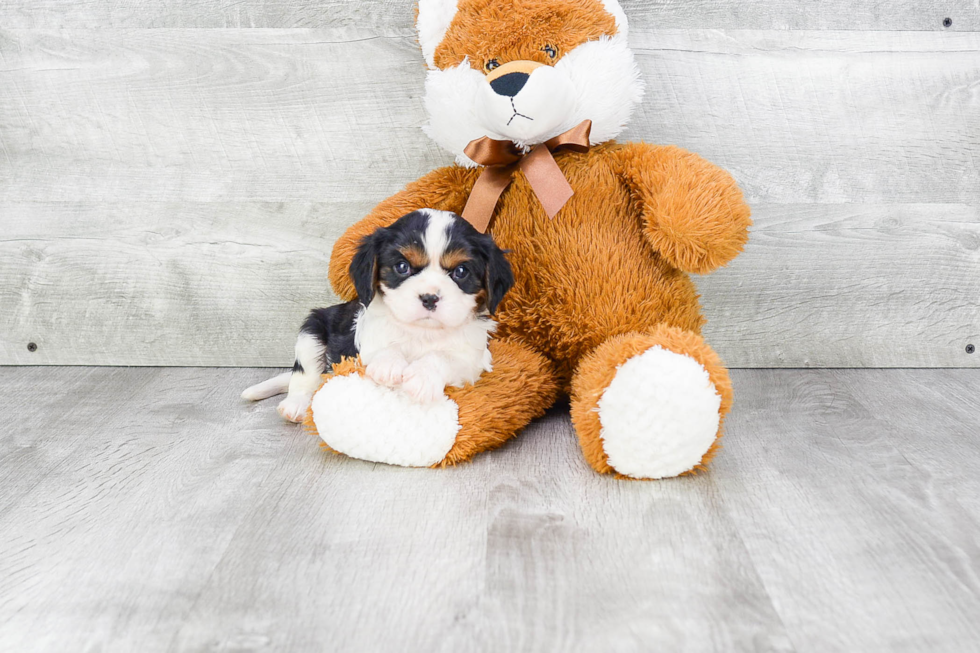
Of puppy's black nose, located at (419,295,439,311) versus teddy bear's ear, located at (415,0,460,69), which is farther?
teddy bear's ear, located at (415,0,460,69)

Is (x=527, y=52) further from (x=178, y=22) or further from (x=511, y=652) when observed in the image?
(x=511, y=652)

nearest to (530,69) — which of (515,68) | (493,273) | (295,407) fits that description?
(515,68)

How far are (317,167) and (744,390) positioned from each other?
1213 mm

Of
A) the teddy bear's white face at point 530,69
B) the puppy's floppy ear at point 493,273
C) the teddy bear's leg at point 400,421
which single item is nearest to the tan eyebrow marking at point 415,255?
the puppy's floppy ear at point 493,273

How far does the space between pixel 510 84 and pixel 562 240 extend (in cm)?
33

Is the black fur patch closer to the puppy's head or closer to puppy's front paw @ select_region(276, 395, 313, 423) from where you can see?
puppy's front paw @ select_region(276, 395, 313, 423)

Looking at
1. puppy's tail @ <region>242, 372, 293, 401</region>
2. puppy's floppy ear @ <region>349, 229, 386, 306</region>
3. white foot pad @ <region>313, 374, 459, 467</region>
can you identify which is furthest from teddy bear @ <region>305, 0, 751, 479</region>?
puppy's tail @ <region>242, 372, 293, 401</region>

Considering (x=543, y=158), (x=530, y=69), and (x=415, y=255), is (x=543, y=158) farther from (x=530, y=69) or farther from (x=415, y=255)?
(x=415, y=255)

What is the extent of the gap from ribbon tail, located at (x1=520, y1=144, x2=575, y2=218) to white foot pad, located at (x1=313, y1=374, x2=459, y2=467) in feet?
1.52

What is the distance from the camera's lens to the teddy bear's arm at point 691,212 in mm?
1547

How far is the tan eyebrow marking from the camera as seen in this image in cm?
147

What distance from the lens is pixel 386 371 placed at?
4.87ft

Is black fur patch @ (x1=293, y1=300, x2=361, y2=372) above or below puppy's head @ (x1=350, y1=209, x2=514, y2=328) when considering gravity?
below

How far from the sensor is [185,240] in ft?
7.12
